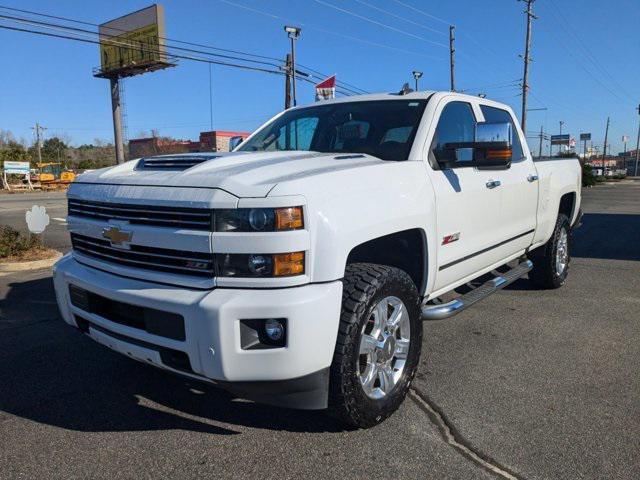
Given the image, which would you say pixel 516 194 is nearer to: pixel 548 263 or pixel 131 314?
pixel 548 263

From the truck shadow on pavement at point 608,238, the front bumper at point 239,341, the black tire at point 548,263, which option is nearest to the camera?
the front bumper at point 239,341

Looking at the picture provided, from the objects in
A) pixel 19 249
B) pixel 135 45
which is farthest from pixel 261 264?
pixel 135 45

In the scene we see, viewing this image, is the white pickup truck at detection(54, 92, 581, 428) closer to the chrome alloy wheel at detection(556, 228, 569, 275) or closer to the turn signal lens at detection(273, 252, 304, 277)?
the turn signal lens at detection(273, 252, 304, 277)

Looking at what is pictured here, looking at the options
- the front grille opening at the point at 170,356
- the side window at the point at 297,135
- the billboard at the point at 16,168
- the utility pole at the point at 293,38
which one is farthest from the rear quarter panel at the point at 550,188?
the billboard at the point at 16,168

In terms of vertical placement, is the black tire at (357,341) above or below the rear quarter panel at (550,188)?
below

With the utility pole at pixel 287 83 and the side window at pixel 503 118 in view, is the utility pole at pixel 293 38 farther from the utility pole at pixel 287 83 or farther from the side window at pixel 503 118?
the side window at pixel 503 118

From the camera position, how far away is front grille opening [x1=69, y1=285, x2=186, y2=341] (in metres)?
2.53

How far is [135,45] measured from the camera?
42188 mm

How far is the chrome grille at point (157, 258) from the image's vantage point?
2.53m

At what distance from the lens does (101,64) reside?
48.5m

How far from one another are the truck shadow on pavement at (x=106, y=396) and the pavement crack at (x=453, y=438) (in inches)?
22.5

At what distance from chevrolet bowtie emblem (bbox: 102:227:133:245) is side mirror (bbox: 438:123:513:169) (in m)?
2.03

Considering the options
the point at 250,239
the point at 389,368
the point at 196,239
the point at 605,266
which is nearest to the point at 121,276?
the point at 196,239

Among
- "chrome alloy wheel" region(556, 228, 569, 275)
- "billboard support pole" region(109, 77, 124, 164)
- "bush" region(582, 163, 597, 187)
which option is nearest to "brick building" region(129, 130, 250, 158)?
"billboard support pole" region(109, 77, 124, 164)
